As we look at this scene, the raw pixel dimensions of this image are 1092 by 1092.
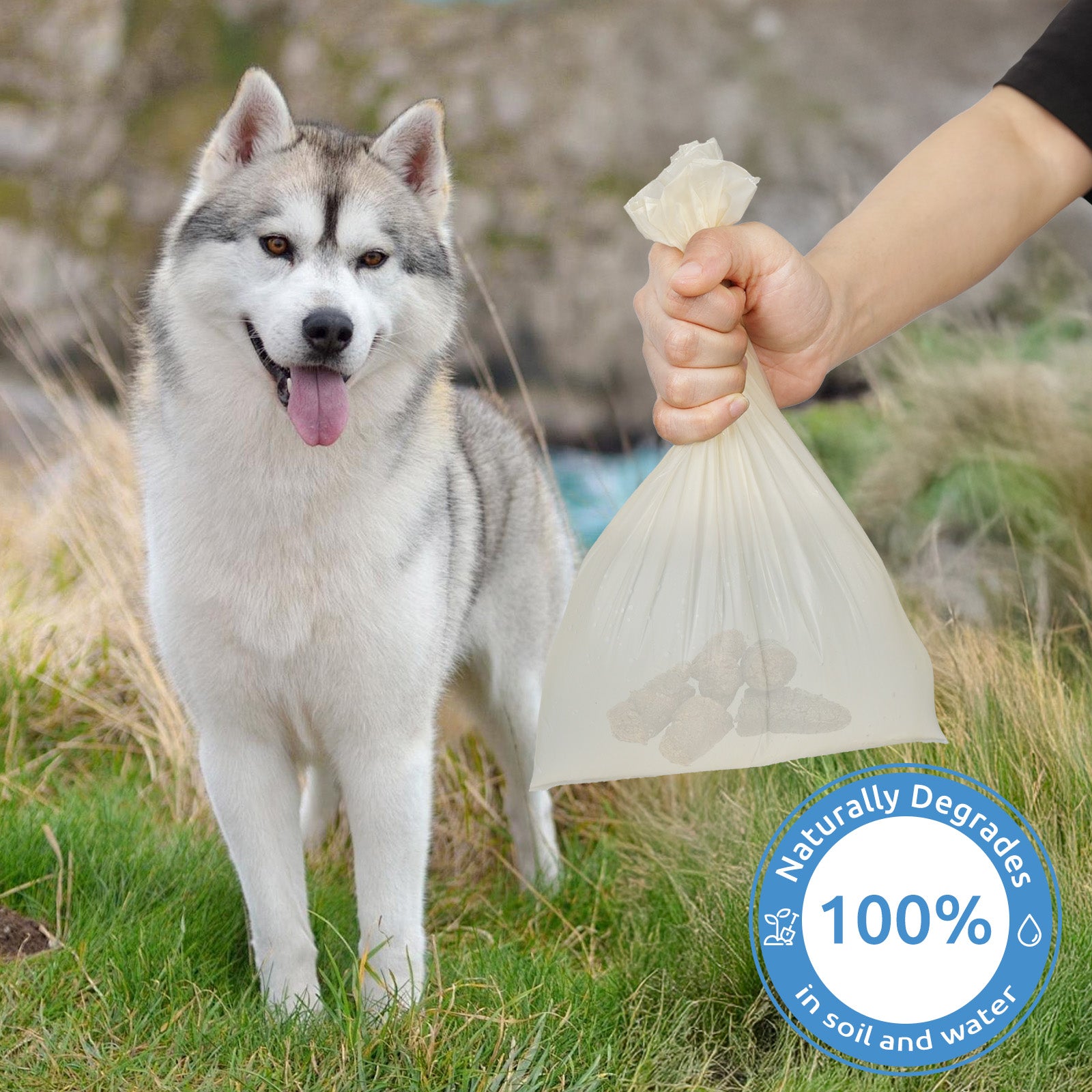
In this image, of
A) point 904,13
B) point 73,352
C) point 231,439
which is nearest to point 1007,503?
point 231,439

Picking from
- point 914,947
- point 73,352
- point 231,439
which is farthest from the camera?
point 73,352

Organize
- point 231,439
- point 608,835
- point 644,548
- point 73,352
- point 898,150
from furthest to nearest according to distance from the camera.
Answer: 1. point 73,352
2. point 898,150
3. point 608,835
4. point 231,439
5. point 644,548

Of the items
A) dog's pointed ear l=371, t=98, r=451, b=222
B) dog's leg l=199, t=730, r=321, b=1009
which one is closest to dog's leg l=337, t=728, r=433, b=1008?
dog's leg l=199, t=730, r=321, b=1009

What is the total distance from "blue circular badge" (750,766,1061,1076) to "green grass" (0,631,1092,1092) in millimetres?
214

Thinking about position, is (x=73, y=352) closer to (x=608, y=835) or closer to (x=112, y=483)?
(x=112, y=483)

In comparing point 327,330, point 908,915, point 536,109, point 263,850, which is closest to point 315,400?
point 327,330

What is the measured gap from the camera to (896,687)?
1960 millimetres

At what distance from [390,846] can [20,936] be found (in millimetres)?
839

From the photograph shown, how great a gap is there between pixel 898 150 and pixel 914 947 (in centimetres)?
738

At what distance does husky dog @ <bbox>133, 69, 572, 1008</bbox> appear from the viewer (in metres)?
2.28

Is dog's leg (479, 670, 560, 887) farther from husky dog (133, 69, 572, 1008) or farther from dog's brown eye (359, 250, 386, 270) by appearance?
dog's brown eye (359, 250, 386, 270)

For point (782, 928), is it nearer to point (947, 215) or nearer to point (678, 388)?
point (678, 388)

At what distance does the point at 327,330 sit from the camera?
212 centimetres

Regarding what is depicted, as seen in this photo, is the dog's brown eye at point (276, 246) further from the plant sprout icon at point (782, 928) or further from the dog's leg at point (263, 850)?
the plant sprout icon at point (782, 928)
